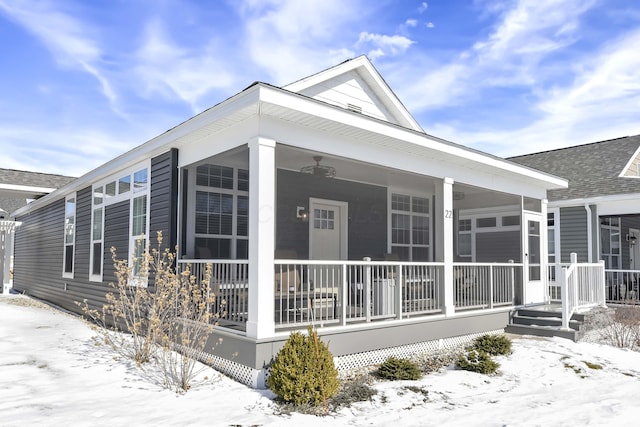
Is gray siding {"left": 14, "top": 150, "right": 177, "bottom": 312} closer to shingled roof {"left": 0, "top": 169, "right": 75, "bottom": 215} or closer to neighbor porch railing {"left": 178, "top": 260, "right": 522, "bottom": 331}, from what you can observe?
→ shingled roof {"left": 0, "top": 169, "right": 75, "bottom": 215}

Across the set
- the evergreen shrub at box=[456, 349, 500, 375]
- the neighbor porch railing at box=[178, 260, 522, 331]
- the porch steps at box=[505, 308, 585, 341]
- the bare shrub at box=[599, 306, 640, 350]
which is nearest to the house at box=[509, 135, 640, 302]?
Result: the bare shrub at box=[599, 306, 640, 350]

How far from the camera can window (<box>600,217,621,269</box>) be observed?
543 inches

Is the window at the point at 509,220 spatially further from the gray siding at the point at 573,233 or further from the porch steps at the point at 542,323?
the porch steps at the point at 542,323

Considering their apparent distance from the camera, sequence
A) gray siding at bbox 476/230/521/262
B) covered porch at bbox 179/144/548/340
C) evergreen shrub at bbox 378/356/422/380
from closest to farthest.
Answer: covered porch at bbox 179/144/548/340
evergreen shrub at bbox 378/356/422/380
gray siding at bbox 476/230/521/262

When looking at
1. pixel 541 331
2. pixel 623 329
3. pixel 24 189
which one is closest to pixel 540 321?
pixel 541 331

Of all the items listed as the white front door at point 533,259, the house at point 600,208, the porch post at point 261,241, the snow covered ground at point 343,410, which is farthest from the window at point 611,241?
the porch post at point 261,241

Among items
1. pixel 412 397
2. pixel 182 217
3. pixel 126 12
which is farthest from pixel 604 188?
pixel 126 12

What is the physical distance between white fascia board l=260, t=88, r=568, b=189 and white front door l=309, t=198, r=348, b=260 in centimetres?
318

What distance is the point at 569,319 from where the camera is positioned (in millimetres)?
8578

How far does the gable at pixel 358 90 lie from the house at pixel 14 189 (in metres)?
10.9

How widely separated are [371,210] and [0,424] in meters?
8.40

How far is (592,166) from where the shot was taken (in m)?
14.6

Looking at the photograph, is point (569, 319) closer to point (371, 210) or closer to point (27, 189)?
point (371, 210)

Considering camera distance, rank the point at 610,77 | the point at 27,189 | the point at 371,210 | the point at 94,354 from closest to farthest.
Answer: the point at 94,354 < the point at 371,210 < the point at 610,77 < the point at 27,189
